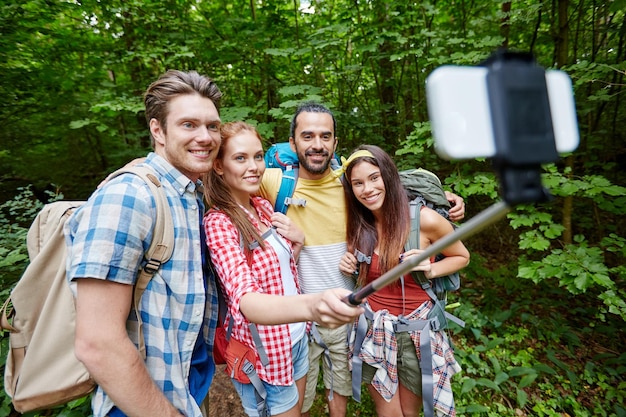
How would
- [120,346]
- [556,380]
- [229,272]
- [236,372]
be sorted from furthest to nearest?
1. [556,380]
2. [236,372]
3. [229,272]
4. [120,346]

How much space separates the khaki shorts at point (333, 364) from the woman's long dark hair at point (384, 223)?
660 millimetres

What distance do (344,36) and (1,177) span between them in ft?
22.6

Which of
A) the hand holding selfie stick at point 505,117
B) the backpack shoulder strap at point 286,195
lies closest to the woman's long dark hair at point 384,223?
the backpack shoulder strap at point 286,195

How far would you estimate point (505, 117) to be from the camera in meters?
0.52

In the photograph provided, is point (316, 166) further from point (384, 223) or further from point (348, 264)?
point (348, 264)

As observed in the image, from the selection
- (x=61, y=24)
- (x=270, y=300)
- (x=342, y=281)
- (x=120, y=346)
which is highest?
(x=61, y=24)

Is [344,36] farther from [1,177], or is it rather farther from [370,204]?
[1,177]

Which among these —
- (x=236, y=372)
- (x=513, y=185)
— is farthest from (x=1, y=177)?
(x=513, y=185)

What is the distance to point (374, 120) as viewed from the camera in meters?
6.20

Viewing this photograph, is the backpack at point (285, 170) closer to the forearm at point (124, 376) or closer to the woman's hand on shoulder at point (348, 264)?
the woman's hand on shoulder at point (348, 264)

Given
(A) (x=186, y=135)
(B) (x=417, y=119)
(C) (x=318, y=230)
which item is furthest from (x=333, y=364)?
(B) (x=417, y=119)

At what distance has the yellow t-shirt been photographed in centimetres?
256

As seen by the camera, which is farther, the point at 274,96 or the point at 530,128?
the point at 274,96

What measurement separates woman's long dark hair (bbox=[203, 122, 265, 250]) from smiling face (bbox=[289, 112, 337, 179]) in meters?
0.70
